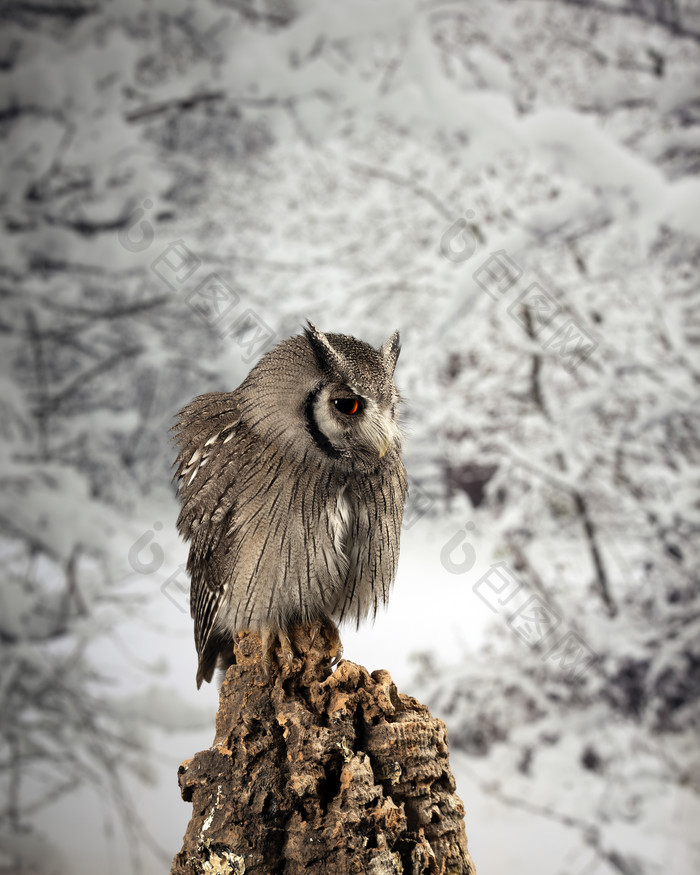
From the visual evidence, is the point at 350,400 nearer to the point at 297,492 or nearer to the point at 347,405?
the point at 347,405

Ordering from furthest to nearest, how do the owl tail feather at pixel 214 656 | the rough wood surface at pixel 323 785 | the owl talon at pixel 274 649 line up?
the owl tail feather at pixel 214 656 → the owl talon at pixel 274 649 → the rough wood surface at pixel 323 785

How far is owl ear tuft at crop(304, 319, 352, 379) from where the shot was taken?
152 centimetres

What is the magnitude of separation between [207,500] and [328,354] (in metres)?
0.47

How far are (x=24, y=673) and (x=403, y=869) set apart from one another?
2681mm

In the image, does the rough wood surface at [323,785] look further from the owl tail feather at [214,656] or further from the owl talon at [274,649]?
the owl tail feather at [214,656]

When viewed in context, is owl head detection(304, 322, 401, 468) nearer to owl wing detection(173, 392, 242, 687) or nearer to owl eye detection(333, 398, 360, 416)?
owl eye detection(333, 398, 360, 416)

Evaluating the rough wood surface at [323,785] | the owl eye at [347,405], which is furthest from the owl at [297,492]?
the rough wood surface at [323,785]

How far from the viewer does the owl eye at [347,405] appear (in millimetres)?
1521

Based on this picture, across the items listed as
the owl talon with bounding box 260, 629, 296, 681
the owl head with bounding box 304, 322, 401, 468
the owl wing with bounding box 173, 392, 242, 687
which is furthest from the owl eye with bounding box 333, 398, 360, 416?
the owl talon with bounding box 260, 629, 296, 681

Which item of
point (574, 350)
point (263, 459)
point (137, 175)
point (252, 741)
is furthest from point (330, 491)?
point (137, 175)

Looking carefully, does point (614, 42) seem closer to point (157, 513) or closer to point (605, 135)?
point (605, 135)

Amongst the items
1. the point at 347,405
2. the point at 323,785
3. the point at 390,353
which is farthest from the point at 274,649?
the point at 390,353

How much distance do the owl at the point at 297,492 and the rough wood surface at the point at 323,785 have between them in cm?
13

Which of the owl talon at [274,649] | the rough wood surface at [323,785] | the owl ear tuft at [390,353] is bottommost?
the rough wood surface at [323,785]
